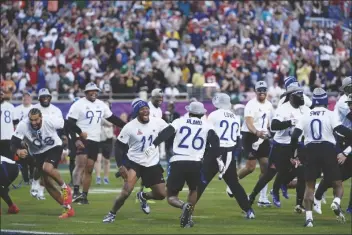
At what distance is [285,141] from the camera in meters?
19.7

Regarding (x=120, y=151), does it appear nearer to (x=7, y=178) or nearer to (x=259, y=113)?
(x=7, y=178)

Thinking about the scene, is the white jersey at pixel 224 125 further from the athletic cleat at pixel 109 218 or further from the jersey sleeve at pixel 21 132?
the jersey sleeve at pixel 21 132

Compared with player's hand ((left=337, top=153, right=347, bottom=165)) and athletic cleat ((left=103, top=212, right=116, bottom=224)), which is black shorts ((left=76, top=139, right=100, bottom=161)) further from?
player's hand ((left=337, top=153, right=347, bottom=165))

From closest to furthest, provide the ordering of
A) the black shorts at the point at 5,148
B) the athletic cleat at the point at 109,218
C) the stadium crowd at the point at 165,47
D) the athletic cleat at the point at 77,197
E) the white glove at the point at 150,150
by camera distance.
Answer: the white glove at the point at 150,150
the athletic cleat at the point at 109,218
the athletic cleat at the point at 77,197
the black shorts at the point at 5,148
the stadium crowd at the point at 165,47

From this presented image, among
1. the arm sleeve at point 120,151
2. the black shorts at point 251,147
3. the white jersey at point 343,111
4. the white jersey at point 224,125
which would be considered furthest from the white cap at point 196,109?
the black shorts at point 251,147

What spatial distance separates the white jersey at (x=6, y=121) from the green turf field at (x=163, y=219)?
8.64 feet

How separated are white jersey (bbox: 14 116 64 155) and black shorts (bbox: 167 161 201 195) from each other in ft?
9.23

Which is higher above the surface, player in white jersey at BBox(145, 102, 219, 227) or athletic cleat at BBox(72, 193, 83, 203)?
player in white jersey at BBox(145, 102, 219, 227)

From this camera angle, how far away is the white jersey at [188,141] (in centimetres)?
1761

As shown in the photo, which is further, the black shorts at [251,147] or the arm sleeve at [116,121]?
the black shorts at [251,147]

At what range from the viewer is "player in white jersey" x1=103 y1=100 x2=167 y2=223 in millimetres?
18125

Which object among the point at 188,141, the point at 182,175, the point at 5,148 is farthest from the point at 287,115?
the point at 5,148

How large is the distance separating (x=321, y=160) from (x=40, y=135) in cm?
499

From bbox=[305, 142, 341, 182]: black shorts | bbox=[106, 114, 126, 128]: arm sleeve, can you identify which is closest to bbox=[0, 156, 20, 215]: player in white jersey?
bbox=[106, 114, 126, 128]: arm sleeve
